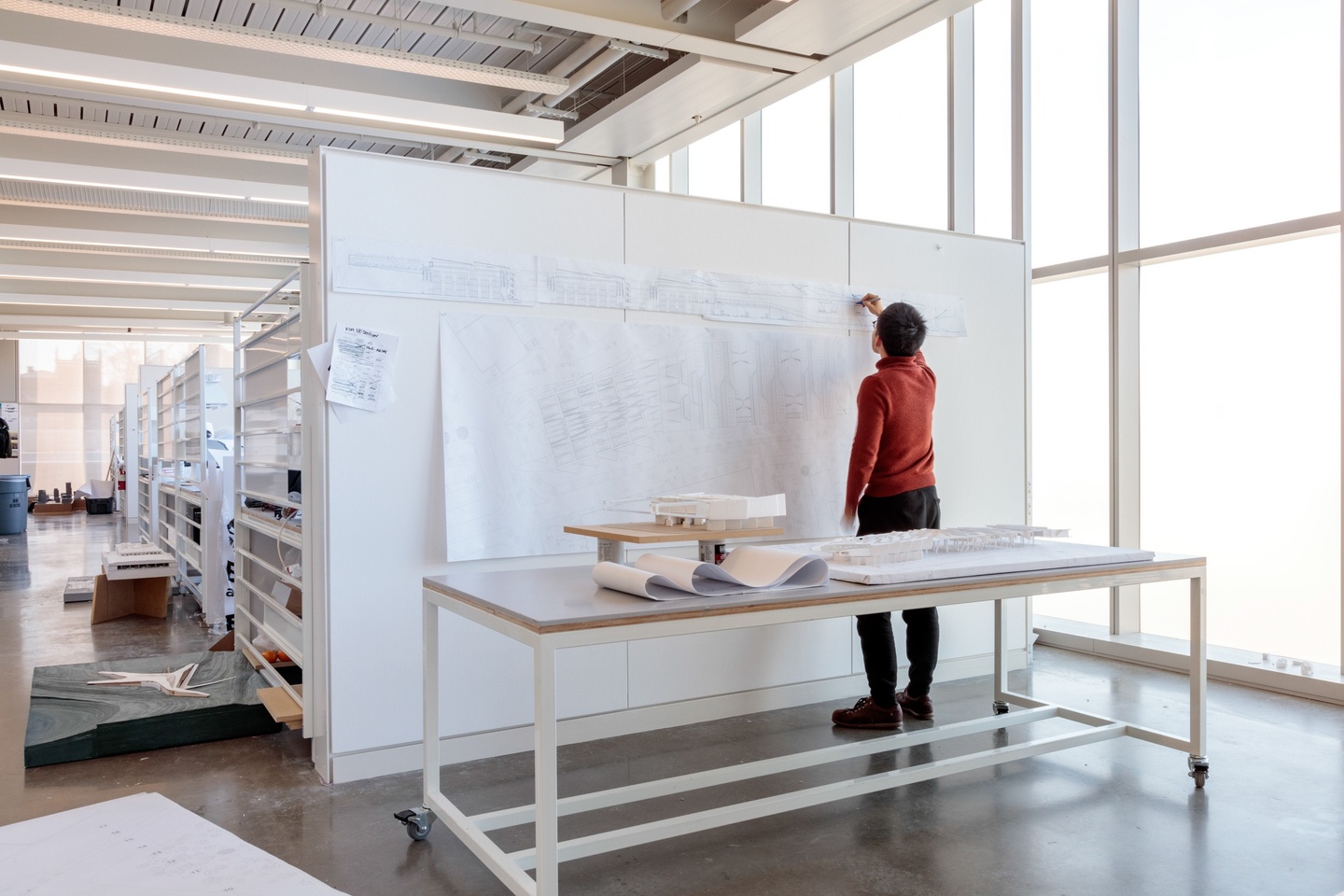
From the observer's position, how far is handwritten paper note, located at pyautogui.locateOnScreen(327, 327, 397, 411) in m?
3.09

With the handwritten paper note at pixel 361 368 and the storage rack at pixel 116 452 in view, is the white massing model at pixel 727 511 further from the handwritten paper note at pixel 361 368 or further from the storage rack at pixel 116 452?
the storage rack at pixel 116 452

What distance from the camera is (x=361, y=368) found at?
3.15 m

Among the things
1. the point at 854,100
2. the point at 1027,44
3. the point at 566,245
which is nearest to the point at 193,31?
the point at 566,245

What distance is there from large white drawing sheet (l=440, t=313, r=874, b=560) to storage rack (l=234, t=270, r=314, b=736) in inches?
25.2

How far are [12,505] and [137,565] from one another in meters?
7.97

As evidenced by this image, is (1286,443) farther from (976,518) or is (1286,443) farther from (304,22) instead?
(304,22)

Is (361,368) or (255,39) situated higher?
(255,39)

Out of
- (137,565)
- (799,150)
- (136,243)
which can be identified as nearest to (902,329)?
(799,150)

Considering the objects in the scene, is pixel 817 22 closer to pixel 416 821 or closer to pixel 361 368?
pixel 361 368

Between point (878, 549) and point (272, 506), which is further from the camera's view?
point (272, 506)

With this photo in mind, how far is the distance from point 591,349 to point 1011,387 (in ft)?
7.64

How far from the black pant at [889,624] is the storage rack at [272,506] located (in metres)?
2.10

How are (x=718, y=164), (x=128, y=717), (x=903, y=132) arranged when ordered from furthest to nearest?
(x=718, y=164), (x=903, y=132), (x=128, y=717)

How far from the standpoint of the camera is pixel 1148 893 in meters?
2.30
